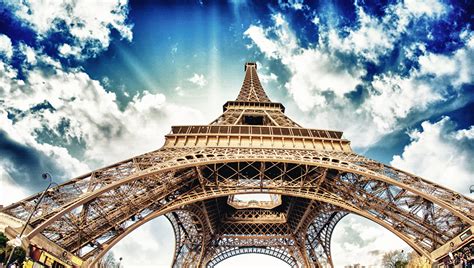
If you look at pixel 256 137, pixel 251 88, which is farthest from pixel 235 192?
pixel 251 88

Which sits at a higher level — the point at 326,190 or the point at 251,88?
the point at 251,88

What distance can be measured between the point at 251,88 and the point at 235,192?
24226 millimetres

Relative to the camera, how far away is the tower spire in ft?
127

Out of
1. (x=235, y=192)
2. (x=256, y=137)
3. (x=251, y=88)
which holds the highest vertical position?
(x=251, y=88)

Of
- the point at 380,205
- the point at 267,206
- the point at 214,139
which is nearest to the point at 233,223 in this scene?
the point at 267,206

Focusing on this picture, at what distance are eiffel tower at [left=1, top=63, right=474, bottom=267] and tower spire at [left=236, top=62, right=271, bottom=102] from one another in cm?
766

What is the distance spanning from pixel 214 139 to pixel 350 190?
1034 centimetres

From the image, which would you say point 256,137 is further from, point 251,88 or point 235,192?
point 251,88

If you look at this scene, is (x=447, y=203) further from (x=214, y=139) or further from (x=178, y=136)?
(x=178, y=136)

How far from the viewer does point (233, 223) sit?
34469mm

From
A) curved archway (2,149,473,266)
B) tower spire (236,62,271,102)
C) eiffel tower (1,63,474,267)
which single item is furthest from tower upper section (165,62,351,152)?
tower spire (236,62,271,102)

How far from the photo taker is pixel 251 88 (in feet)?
137

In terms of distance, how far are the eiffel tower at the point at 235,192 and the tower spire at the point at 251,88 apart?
7660mm

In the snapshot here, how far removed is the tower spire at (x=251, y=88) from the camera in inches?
1524
